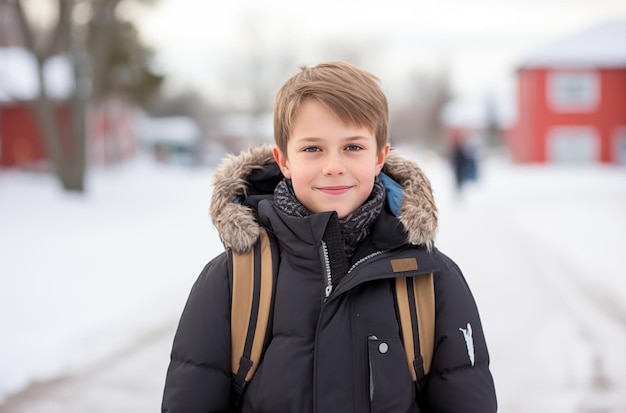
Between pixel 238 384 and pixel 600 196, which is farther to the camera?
pixel 600 196

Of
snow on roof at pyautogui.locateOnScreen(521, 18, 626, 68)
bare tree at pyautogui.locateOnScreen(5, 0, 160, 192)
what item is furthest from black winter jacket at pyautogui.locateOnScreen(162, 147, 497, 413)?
snow on roof at pyautogui.locateOnScreen(521, 18, 626, 68)

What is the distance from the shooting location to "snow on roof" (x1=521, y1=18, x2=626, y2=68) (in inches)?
1415

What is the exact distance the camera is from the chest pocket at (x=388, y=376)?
79.0 inches

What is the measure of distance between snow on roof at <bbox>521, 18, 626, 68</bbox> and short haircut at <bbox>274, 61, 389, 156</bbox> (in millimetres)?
37179

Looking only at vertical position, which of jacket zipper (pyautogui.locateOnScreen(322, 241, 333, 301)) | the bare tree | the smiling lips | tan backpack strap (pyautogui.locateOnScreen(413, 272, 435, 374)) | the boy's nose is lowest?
tan backpack strap (pyautogui.locateOnScreen(413, 272, 435, 374))

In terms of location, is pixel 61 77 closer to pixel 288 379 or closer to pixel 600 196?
pixel 600 196

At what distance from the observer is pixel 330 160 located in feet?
6.89

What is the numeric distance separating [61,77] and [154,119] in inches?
2004

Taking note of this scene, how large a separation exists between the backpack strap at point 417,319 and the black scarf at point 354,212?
190 millimetres

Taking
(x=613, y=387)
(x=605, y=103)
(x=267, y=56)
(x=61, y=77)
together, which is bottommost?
(x=613, y=387)

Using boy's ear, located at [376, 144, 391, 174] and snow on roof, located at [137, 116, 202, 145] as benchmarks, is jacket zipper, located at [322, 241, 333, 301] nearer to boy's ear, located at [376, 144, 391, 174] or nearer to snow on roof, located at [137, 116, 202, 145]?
boy's ear, located at [376, 144, 391, 174]

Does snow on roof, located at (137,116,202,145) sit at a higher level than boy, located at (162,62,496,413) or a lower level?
higher

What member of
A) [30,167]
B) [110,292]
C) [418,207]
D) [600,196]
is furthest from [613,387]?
[30,167]

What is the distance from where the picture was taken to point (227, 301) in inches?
83.8
